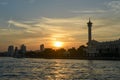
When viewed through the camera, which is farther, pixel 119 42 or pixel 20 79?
pixel 119 42

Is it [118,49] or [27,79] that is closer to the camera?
[27,79]

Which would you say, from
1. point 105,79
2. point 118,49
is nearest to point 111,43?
point 118,49

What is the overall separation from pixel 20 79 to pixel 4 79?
2294 millimetres

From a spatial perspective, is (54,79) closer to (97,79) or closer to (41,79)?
(41,79)

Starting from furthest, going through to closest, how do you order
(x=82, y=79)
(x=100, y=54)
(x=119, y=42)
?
1. (x=100, y=54)
2. (x=119, y=42)
3. (x=82, y=79)

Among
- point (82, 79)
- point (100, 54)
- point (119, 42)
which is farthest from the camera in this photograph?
point (100, 54)

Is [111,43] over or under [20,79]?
over

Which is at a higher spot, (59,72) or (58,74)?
(59,72)

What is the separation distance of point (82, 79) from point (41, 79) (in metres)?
5.74

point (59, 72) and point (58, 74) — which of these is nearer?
point (58, 74)

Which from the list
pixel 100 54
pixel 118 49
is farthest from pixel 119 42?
pixel 100 54

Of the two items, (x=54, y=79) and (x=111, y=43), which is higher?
(x=111, y=43)

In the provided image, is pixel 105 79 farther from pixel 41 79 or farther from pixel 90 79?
pixel 41 79

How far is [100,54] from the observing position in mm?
199625
